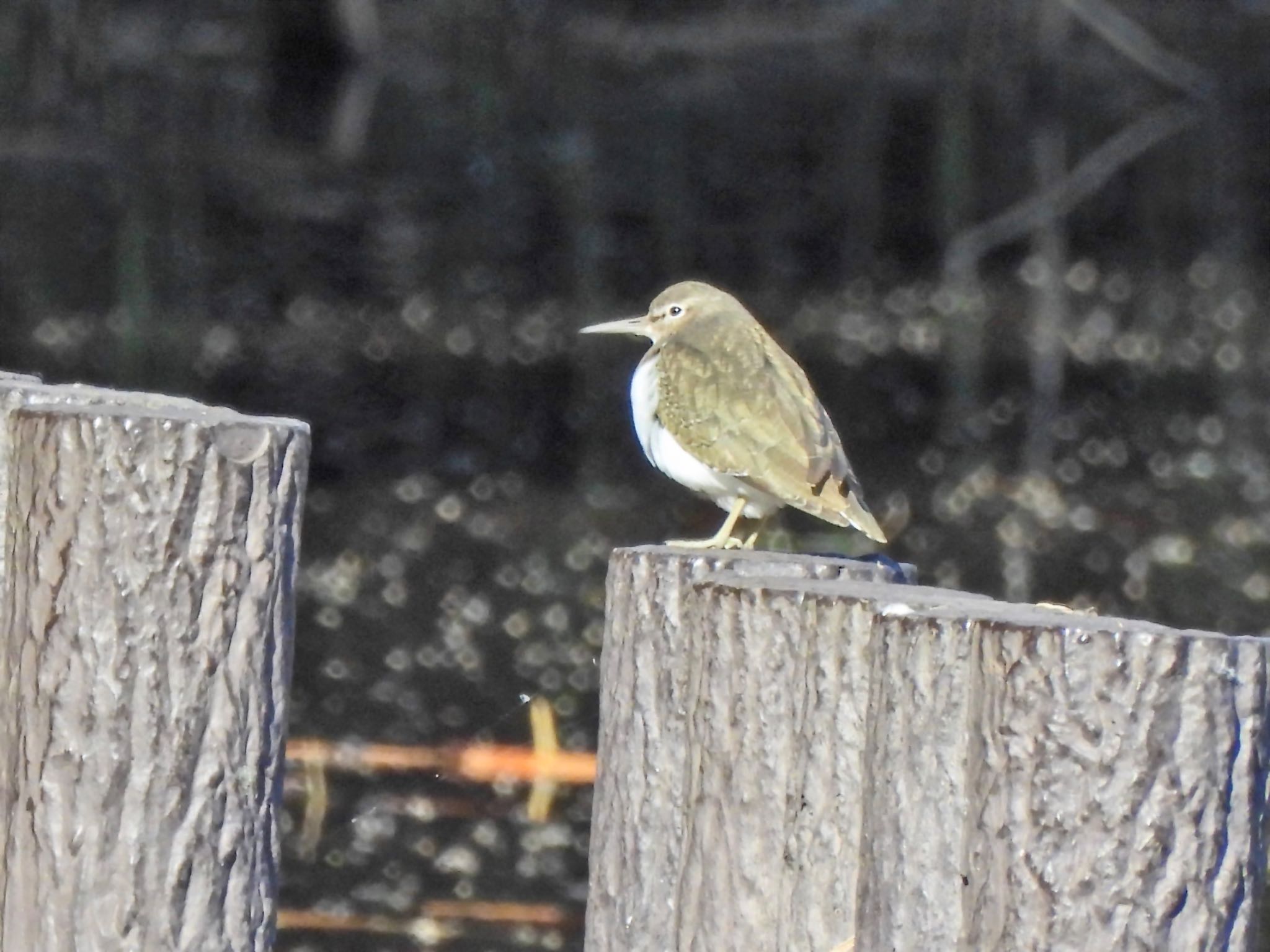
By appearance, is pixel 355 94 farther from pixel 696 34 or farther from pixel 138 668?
pixel 138 668

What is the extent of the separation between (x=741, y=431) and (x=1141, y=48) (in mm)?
6341

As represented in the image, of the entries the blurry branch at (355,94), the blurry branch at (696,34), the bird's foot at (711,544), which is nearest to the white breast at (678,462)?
the bird's foot at (711,544)

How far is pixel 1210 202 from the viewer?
396 inches

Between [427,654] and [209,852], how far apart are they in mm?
4371

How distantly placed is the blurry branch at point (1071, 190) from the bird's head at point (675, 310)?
482 centimetres

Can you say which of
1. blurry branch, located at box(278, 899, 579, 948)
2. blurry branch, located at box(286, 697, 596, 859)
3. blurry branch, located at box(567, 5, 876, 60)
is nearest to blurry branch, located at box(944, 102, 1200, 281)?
blurry branch, located at box(567, 5, 876, 60)

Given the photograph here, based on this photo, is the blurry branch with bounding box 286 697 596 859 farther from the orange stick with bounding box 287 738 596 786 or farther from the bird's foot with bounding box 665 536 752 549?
the bird's foot with bounding box 665 536 752 549

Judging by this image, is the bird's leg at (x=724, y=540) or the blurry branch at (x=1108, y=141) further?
the blurry branch at (x=1108, y=141)

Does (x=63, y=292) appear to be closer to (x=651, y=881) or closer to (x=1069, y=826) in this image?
(x=651, y=881)

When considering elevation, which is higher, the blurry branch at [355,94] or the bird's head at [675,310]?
the blurry branch at [355,94]

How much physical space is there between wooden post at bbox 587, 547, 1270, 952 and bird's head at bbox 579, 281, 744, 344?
2061 mm

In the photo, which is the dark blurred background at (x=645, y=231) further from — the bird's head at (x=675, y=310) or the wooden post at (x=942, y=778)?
the wooden post at (x=942, y=778)

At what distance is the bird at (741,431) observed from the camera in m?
4.14

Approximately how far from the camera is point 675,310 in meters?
5.03
